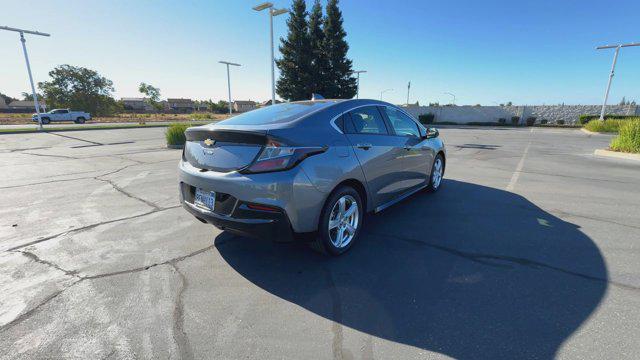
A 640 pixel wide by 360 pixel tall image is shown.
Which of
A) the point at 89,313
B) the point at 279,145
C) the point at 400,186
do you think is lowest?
the point at 89,313

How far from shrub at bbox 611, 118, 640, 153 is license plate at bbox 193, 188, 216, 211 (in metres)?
13.7

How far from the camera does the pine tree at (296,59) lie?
35.8 m

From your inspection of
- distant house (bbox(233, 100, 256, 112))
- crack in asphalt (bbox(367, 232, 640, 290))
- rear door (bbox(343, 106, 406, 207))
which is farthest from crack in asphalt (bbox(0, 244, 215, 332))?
distant house (bbox(233, 100, 256, 112))

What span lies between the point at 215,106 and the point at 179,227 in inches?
4281

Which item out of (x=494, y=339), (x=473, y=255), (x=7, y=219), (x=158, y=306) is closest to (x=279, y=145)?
(x=158, y=306)

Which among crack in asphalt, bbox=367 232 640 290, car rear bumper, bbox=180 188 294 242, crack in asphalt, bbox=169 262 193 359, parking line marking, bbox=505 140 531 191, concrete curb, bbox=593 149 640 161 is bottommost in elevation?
crack in asphalt, bbox=169 262 193 359

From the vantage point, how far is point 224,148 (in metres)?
2.88

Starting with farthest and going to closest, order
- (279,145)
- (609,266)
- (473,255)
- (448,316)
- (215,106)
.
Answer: (215,106)
(473,255)
(609,266)
(279,145)
(448,316)

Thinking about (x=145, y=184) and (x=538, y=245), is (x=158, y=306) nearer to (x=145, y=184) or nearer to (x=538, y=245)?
(x=538, y=245)

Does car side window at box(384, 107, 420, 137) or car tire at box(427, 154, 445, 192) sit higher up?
car side window at box(384, 107, 420, 137)

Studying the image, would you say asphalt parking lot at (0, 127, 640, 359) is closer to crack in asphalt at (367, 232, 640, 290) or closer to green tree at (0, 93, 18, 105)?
crack in asphalt at (367, 232, 640, 290)

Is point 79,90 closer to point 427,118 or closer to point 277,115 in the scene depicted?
point 427,118

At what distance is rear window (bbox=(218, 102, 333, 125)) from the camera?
3.08 metres

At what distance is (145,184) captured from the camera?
6.26 meters
